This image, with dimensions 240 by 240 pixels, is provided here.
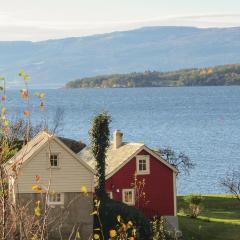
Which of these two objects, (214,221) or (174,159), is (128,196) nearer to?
(214,221)

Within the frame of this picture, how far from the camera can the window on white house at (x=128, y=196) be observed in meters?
52.6

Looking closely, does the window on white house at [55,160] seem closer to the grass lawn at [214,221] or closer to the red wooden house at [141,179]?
the red wooden house at [141,179]

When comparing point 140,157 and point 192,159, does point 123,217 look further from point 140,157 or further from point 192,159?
point 192,159

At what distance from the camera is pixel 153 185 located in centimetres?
5309

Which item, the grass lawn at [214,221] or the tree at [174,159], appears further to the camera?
the tree at [174,159]

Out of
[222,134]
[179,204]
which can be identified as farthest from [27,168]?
[222,134]

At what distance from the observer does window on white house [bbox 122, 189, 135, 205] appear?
2069 inches

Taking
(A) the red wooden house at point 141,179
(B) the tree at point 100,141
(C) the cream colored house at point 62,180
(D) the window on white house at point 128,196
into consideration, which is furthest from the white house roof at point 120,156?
(C) the cream colored house at point 62,180

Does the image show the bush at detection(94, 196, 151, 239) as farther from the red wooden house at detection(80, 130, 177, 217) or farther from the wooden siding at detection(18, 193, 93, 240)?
the red wooden house at detection(80, 130, 177, 217)

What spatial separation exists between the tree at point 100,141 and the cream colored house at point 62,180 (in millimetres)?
3042

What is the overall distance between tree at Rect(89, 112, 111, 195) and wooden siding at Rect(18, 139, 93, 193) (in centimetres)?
309

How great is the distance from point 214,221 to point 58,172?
16.5m

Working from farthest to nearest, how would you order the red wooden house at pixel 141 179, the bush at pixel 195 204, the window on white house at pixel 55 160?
1. the bush at pixel 195 204
2. the red wooden house at pixel 141 179
3. the window on white house at pixel 55 160

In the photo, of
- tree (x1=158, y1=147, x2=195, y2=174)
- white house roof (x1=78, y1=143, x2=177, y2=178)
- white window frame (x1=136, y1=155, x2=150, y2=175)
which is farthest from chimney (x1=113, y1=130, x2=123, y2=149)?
tree (x1=158, y1=147, x2=195, y2=174)
